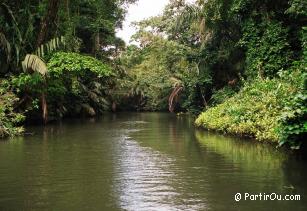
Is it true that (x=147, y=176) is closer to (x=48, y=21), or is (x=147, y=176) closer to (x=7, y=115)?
(x=7, y=115)

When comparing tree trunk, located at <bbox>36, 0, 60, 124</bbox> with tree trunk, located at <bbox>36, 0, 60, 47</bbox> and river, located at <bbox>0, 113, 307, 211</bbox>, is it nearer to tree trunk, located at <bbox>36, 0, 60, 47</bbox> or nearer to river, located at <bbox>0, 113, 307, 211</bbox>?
tree trunk, located at <bbox>36, 0, 60, 47</bbox>

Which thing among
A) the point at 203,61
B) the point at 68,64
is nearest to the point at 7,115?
the point at 68,64

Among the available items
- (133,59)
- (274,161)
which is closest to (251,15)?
(274,161)

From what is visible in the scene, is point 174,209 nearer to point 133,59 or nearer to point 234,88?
point 234,88

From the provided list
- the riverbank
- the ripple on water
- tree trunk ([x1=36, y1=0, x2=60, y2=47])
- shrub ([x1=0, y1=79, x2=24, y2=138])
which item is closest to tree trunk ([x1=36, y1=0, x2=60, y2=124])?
tree trunk ([x1=36, y1=0, x2=60, y2=47])

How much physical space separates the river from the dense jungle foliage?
154 cm

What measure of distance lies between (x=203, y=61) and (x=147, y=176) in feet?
66.1

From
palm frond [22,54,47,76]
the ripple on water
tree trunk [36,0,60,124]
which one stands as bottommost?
the ripple on water

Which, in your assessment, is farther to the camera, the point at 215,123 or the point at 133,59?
the point at 133,59

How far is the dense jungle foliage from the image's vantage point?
15070mm

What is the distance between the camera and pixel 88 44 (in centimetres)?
3575

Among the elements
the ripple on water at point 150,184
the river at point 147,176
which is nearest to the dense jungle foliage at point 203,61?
the river at point 147,176

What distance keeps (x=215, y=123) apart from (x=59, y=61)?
29.9ft

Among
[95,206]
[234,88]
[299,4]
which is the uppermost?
[299,4]
